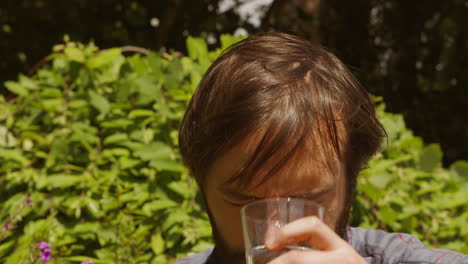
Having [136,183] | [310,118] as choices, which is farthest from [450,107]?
[310,118]

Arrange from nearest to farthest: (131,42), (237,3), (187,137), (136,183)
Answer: (187,137), (136,183), (131,42), (237,3)

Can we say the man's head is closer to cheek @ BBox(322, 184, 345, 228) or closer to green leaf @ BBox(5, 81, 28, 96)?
cheek @ BBox(322, 184, 345, 228)

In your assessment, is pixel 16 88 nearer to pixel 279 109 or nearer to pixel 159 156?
pixel 159 156

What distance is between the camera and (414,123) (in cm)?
581

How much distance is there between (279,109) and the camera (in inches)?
51.8

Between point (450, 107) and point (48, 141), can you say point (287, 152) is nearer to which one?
point (48, 141)

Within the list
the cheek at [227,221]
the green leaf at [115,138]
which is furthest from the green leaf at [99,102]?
the cheek at [227,221]

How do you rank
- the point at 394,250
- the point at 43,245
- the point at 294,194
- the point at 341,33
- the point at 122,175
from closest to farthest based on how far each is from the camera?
1. the point at 294,194
2. the point at 394,250
3. the point at 43,245
4. the point at 122,175
5. the point at 341,33

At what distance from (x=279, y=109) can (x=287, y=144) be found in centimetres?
11

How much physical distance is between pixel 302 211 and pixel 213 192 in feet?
1.32

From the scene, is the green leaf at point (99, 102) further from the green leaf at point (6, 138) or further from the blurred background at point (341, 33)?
the blurred background at point (341, 33)

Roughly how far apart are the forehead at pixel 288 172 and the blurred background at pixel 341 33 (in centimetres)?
308

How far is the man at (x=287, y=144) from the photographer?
3.94ft

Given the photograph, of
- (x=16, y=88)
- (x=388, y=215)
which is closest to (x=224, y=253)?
(x=388, y=215)
